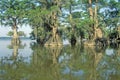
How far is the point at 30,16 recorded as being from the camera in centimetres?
5741

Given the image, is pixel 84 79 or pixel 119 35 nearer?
pixel 84 79

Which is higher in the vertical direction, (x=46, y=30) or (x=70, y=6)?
(x=70, y=6)

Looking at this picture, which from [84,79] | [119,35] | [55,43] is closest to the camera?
[84,79]

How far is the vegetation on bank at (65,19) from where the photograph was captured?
Answer: 2226 inches

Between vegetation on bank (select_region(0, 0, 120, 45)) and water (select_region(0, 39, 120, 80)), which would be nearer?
water (select_region(0, 39, 120, 80))

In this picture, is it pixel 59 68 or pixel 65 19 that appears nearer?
pixel 59 68

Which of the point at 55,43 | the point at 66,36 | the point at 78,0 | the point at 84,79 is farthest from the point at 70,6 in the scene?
the point at 84,79

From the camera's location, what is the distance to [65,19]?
6188cm

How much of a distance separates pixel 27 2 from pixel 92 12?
13.7 m

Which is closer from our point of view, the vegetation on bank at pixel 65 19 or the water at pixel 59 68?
the water at pixel 59 68

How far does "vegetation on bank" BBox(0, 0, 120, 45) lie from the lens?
56.5 metres

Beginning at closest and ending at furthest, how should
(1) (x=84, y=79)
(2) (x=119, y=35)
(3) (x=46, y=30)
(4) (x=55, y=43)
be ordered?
(1) (x=84, y=79) < (4) (x=55, y=43) < (3) (x=46, y=30) < (2) (x=119, y=35)

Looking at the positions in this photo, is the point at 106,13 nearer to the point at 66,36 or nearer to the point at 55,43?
the point at 66,36

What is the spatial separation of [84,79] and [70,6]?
49.7 metres
